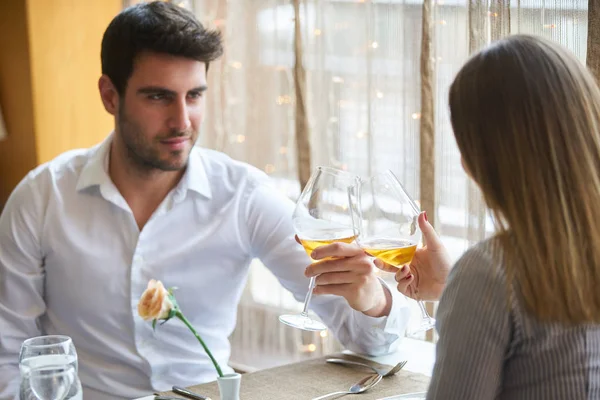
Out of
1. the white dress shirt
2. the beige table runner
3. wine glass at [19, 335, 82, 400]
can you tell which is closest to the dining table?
the beige table runner

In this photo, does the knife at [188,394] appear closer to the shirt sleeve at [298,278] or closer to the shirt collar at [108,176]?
the shirt sleeve at [298,278]

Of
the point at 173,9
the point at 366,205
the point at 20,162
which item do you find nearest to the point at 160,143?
the point at 173,9

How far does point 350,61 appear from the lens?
3004 mm

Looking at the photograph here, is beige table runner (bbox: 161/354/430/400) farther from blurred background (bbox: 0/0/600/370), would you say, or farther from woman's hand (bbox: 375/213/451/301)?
blurred background (bbox: 0/0/600/370)

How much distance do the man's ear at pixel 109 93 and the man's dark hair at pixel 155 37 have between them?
44 millimetres

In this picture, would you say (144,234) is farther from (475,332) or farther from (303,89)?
(475,332)

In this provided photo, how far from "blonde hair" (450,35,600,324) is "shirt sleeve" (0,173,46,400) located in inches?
58.7

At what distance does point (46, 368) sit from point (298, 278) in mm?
916

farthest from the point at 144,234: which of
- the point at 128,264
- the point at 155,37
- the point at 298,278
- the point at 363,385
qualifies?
the point at 363,385

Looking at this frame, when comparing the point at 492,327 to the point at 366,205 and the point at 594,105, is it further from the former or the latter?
the point at 366,205

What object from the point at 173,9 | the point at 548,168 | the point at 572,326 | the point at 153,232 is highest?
the point at 173,9

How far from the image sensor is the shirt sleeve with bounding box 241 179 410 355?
1.86 meters

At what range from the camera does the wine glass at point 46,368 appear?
4.39ft

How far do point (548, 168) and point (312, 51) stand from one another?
2.16 m
